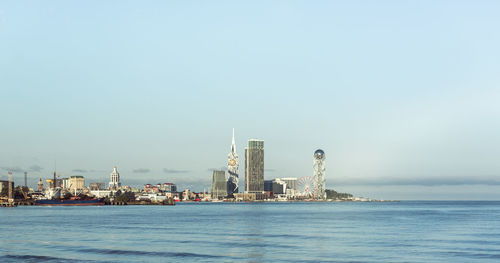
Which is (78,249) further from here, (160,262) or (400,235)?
(400,235)

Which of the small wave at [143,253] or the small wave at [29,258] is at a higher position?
the small wave at [29,258]

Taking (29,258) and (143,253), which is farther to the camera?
(143,253)

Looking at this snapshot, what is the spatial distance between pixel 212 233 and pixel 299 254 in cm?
Result: 3170

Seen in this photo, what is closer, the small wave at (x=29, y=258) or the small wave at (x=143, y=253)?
the small wave at (x=29, y=258)

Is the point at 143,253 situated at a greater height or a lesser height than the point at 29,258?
lesser

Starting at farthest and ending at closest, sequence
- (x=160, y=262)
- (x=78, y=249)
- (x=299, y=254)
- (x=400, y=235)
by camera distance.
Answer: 1. (x=400, y=235)
2. (x=78, y=249)
3. (x=299, y=254)
4. (x=160, y=262)

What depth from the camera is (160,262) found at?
5525cm

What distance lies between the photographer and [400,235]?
88688mm

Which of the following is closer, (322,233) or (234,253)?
(234,253)

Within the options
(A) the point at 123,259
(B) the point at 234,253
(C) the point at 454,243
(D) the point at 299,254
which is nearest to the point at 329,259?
(D) the point at 299,254

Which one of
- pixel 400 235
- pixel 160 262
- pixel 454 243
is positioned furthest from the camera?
pixel 400 235

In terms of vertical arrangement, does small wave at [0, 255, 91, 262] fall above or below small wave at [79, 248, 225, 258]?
above

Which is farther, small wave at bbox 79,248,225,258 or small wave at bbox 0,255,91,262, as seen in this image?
small wave at bbox 79,248,225,258

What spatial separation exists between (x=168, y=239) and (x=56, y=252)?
61.9ft
